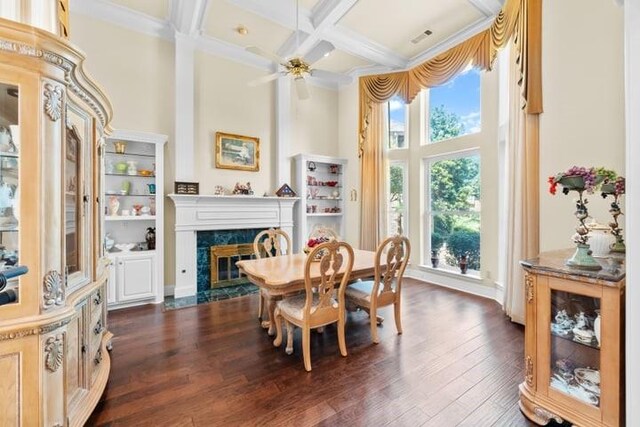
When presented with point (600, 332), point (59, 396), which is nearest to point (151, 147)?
point (59, 396)

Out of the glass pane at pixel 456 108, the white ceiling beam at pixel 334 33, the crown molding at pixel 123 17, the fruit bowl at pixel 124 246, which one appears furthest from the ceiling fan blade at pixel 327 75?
the fruit bowl at pixel 124 246

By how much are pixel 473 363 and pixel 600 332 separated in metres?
1.05

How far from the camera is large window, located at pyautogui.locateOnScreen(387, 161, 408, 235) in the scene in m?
5.21

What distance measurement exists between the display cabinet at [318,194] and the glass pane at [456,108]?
186 cm

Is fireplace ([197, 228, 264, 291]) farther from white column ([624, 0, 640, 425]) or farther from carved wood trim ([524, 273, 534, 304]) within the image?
white column ([624, 0, 640, 425])

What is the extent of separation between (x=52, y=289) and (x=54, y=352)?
30 cm

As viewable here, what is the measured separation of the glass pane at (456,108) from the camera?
4.28 meters

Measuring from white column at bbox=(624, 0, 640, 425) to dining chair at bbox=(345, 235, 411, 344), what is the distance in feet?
4.99

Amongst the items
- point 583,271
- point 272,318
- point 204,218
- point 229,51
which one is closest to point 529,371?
point 583,271

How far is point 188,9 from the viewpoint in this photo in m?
3.59

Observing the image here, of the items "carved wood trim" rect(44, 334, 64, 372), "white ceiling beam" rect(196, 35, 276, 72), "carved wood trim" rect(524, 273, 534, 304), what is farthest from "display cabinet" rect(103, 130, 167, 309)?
"carved wood trim" rect(524, 273, 534, 304)

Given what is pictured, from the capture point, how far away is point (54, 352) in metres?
1.35

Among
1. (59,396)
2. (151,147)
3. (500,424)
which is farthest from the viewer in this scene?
(151,147)

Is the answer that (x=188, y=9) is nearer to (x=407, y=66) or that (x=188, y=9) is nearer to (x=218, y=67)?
(x=218, y=67)
